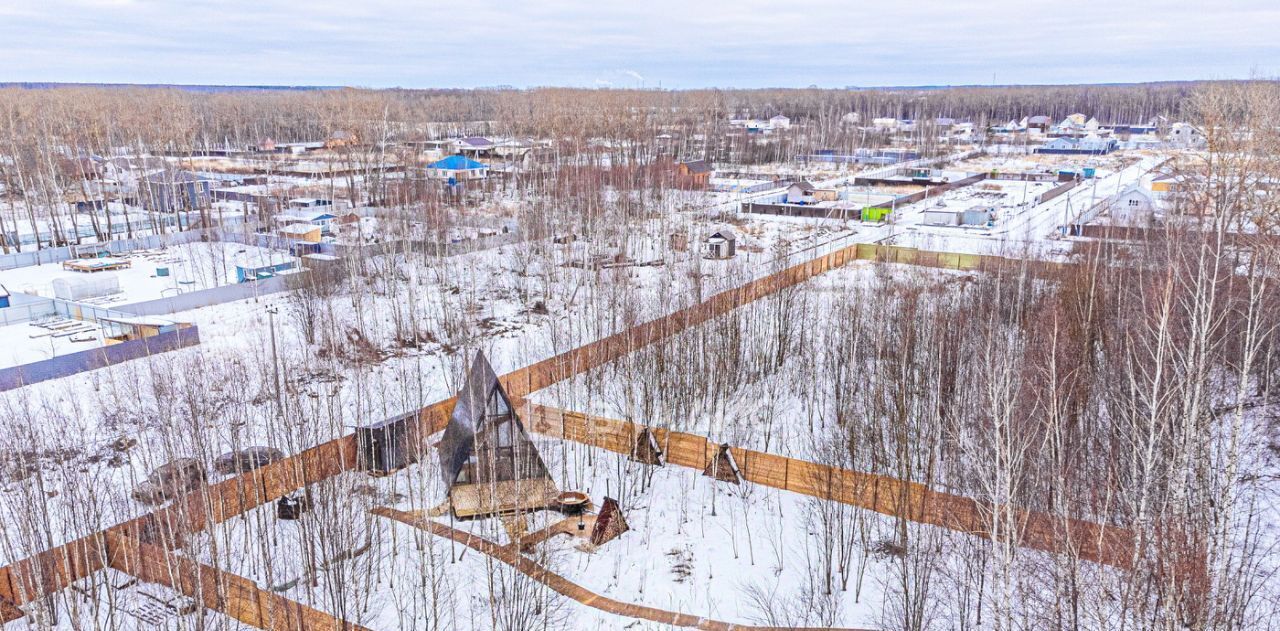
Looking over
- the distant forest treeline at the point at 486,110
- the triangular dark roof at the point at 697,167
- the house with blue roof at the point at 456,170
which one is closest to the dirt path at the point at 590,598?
the distant forest treeline at the point at 486,110

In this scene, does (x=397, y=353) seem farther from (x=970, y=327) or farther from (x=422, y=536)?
(x=970, y=327)

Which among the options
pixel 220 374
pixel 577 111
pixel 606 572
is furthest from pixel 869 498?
pixel 577 111

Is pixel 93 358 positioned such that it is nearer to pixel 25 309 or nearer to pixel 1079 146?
pixel 25 309

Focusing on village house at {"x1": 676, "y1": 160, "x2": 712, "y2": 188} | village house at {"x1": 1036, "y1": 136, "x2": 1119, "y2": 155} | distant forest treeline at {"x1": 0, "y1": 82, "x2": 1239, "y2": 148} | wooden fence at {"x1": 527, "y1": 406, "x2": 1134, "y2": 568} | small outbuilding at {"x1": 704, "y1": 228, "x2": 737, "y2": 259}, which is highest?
distant forest treeline at {"x1": 0, "y1": 82, "x2": 1239, "y2": 148}

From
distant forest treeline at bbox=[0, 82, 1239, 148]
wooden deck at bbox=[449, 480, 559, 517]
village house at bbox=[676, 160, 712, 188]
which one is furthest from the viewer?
distant forest treeline at bbox=[0, 82, 1239, 148]

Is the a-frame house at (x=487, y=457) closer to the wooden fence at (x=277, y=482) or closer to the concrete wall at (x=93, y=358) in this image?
the wooden fence at (x=277, y=482)

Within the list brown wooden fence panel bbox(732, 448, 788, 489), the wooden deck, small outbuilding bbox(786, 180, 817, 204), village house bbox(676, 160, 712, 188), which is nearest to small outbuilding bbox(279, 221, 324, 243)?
village house bbox(676, 160, 712, 188)

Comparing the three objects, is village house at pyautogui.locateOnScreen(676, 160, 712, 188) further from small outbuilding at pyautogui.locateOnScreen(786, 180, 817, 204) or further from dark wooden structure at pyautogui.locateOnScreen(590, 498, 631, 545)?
dark wooden structure at pyautogui.locateOnScreen(590, 498, 631, 545)
